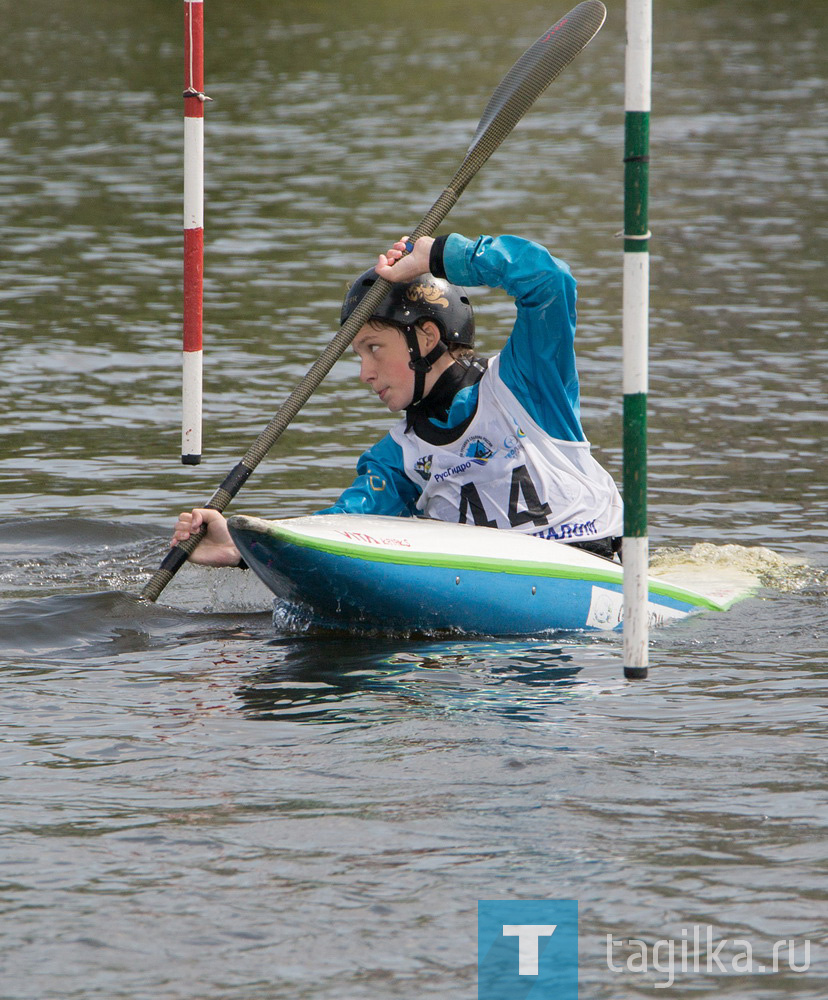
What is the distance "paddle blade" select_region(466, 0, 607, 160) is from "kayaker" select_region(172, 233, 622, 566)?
56 cm

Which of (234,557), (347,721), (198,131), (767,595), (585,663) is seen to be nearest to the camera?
(347,721)

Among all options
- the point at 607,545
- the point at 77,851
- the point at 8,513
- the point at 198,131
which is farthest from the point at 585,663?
the point at 8,513

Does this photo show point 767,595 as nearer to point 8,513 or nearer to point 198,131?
point 198,131

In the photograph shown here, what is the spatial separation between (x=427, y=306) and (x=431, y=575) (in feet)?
3.09

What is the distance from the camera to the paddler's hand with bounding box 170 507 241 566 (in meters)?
5.45

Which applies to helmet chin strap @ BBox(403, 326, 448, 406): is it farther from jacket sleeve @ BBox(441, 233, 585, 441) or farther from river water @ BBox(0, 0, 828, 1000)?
river water @ BBox(0, 0, 828, 1000)

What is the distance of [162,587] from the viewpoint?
5.78 m

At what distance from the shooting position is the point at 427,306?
5.49 metres

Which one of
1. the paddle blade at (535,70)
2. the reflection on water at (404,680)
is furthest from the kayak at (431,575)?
the paddle blade at (535,70)

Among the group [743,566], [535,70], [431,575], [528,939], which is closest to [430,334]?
[431,575]

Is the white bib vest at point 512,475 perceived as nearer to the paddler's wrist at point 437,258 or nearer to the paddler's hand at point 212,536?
the paddler's wrist at point 437,258

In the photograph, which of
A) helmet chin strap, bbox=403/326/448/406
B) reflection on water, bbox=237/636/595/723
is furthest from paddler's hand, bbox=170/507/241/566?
helmet chin strap, bbox=403/326/448/406

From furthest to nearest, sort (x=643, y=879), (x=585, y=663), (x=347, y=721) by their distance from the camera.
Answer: (x=585, y=663) < (x=347, y=721) < (x=643, y=879)

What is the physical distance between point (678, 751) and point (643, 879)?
83 cm
